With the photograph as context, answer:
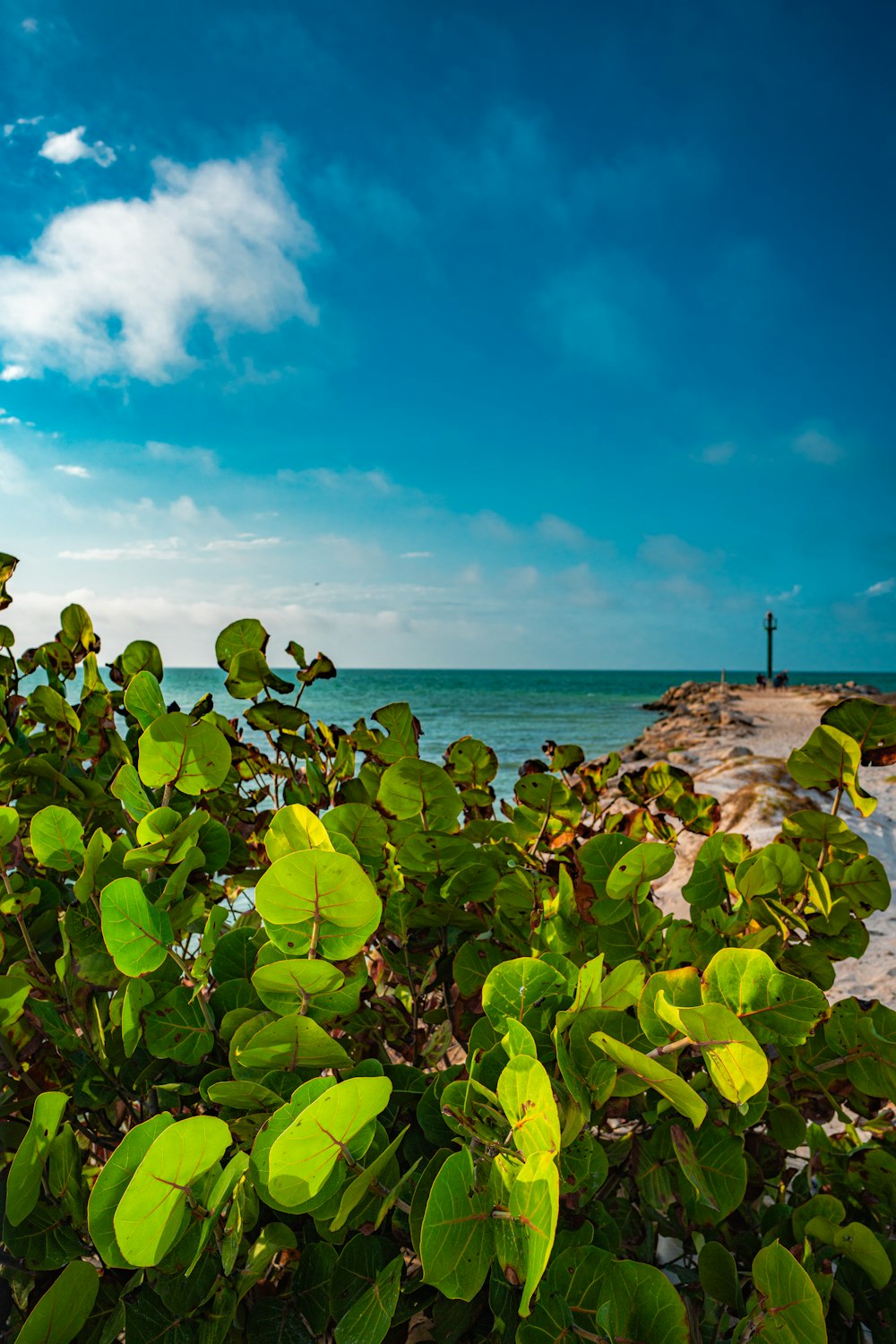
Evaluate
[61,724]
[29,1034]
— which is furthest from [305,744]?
[29,1034]

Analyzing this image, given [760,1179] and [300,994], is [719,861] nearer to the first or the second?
[760,1179]

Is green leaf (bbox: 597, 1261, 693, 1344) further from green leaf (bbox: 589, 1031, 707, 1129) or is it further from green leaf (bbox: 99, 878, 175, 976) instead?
green leaf (bbox: 99, 878, 175, 976)

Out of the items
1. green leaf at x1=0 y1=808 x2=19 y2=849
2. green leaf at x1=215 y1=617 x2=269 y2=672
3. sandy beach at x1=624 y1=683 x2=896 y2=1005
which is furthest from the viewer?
sandy beach at x1=624 y1=683 x2=896 y2=1005

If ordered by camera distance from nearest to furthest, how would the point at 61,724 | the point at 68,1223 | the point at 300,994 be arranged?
the point at 300,994 < the point at 68,1223 < the point at 61,724

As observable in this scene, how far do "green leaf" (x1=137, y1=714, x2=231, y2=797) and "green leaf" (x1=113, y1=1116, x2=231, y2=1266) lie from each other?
14.9 inches

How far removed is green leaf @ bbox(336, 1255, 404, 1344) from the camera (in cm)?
61

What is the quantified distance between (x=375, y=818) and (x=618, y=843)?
11.8 inches

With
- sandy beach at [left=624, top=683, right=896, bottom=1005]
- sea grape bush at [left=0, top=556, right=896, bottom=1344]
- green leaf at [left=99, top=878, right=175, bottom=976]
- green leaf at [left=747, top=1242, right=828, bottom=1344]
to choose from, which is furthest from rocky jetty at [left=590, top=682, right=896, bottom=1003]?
A: green leaf at [left=99, top=878, right=175, bottom=976]

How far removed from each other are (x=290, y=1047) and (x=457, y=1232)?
0.19 meters

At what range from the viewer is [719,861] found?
979 mm

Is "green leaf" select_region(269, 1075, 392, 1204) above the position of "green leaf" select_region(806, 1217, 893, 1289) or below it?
above

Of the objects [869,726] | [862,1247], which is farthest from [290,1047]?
[869,726]

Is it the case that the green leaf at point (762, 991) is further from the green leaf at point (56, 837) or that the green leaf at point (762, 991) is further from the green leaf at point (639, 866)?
the green leaf at point (56, 837)

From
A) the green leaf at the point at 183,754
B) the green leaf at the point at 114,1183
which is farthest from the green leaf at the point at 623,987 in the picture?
the green leaf at the point at 183,754
